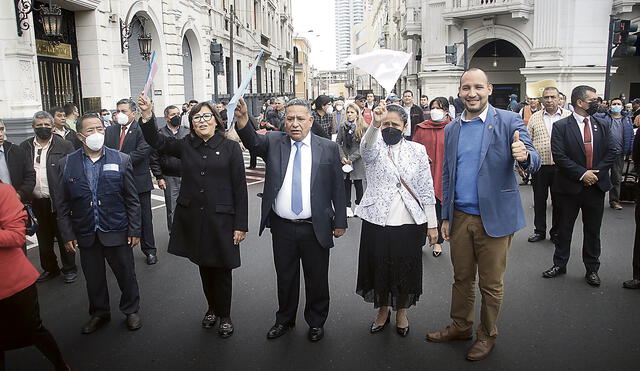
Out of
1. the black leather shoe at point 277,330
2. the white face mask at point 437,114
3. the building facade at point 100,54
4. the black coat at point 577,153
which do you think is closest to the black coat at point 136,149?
the building facade at point 100,54

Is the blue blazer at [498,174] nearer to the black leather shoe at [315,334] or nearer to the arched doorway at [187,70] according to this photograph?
the black leather shoe at [315,334]

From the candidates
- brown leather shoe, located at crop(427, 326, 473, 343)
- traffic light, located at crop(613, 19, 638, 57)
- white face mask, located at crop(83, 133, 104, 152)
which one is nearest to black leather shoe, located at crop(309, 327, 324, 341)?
brown leather shoe, located at crop(427, 326, 473, 343)

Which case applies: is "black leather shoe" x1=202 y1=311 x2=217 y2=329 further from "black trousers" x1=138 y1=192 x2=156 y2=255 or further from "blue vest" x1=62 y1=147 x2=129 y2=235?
"black trousers" x1=138 y1=192 x2=156 y2=255

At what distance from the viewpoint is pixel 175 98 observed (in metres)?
20.1

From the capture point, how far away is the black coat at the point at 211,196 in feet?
14.7

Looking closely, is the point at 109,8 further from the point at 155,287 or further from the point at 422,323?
the point at 422,323

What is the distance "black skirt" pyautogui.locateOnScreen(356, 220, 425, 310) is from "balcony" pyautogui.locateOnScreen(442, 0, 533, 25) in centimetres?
2433

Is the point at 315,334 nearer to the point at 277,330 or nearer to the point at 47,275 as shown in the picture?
the point at 277,330

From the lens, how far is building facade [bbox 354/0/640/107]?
24828 mm

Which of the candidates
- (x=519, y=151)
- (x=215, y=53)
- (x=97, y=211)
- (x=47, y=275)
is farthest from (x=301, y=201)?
(x=215, y=53)

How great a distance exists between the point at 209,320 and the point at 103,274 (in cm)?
107

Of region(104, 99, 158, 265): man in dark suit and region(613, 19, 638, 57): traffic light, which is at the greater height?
region(613, 19, 638, 57): traffic light

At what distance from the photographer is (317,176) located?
4.39 metres

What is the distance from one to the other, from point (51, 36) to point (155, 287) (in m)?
7.91
